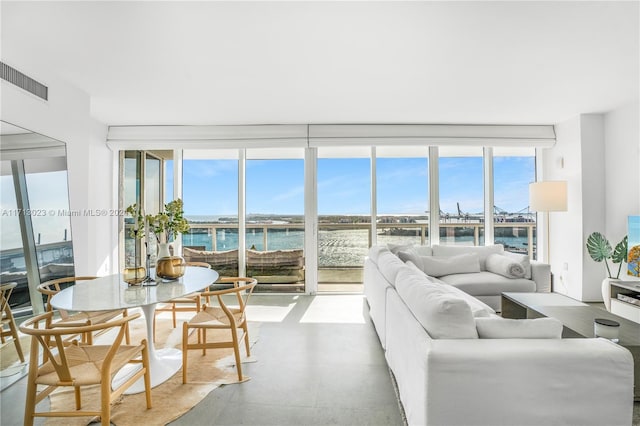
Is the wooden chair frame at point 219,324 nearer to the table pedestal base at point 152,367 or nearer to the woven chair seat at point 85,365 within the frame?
the table pedestal base at point 152,367

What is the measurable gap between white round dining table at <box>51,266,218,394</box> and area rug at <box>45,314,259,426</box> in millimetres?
110

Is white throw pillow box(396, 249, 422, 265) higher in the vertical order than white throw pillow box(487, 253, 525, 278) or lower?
higher

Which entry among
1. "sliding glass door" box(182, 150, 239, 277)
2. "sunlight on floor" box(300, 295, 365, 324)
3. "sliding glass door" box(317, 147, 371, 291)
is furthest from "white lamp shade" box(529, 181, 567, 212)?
"sliding glass door" box(182, 150, 239, 277)

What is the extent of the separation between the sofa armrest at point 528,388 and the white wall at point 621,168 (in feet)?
11.5

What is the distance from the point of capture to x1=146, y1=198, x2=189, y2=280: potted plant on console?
2.52 metres

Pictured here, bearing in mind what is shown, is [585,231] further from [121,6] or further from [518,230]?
[121,6]

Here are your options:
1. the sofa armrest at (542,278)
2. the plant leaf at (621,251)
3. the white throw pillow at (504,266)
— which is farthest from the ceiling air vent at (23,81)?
the plant leaf at (621,251)

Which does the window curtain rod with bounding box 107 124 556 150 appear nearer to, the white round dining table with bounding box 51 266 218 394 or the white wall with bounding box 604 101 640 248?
the white wall with bounding box 604 101 640 248

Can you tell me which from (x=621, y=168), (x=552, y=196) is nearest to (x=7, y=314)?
(x=552, y=196)

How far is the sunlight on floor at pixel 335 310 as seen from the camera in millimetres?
3592

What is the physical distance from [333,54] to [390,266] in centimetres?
179

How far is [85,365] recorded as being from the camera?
69.1 inches

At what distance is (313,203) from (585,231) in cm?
362

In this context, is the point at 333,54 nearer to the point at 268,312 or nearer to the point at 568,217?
the point at 268,312
